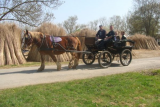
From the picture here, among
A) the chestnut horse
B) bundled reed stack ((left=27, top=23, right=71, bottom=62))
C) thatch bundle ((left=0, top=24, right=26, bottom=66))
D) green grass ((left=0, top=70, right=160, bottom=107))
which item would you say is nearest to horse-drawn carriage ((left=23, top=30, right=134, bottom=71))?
the chestnut horse

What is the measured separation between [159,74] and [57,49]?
195 inches

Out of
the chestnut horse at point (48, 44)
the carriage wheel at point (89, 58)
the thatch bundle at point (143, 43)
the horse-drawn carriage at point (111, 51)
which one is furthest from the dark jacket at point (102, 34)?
the thatch bundle at point (143, 43)

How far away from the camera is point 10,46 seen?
1209 cm

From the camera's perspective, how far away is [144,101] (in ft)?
14.8

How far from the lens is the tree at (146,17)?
37125 millimetres

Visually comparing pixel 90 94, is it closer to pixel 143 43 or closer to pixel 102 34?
pixel 102 34

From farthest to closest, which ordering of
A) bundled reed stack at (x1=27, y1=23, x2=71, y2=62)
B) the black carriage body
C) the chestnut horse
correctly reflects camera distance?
bundled reed stack at (x1=27, y1=23, x2=71, y2=62), the black carriage body, the chestnut horse

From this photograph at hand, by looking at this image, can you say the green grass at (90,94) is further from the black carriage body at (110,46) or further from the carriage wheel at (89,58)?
the carriage wheel at (89,58)

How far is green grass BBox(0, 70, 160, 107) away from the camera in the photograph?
4.29 metres

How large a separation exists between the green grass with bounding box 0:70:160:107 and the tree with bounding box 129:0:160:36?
115 ft

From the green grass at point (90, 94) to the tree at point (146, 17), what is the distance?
3492 centimetres

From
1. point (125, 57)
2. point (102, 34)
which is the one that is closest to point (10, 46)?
point (102, 34)

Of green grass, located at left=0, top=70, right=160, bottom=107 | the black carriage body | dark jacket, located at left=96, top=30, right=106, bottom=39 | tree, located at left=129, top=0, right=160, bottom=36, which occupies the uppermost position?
tree, located at left=129, top=0, right=160, bottom=36

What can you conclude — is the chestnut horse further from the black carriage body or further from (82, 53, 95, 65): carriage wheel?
(82, 53, 95, 65): carriage wheel
